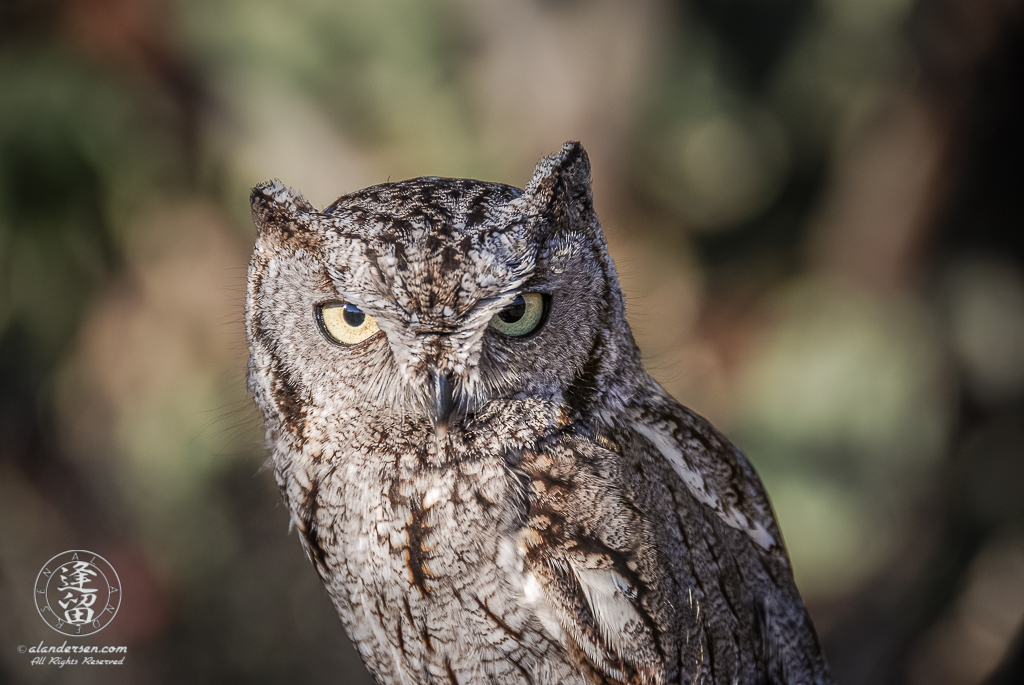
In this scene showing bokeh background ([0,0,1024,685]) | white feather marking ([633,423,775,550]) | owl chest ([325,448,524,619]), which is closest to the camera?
owl chest ([325,448,524,619])

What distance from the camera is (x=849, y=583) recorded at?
234cm

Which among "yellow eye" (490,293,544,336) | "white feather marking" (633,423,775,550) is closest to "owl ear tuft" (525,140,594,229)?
"yellow eye" (490,293,544,336)

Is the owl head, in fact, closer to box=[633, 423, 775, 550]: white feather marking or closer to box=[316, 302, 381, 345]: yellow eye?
box=[316, 302, 381, 345]: yellow eye

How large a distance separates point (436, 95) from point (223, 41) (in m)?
0.66

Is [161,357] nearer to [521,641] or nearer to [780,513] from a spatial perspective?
[521,641]

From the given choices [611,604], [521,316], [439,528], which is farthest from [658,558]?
[521,316]

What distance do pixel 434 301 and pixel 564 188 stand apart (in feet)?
0.91

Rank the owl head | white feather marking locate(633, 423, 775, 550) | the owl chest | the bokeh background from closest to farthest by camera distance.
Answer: the owl head → the owl chest → white feather marking locate(633, 423, 775, 550) → the bokeh background

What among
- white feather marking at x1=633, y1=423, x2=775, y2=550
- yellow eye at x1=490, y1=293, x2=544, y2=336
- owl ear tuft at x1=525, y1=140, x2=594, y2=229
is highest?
owl ear tuft at x1=525, y1=140, x2=594, y2=229

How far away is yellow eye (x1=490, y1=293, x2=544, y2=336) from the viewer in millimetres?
875

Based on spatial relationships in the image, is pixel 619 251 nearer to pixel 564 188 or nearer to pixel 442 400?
pixel 564 188

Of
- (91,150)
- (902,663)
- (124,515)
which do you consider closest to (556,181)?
(91,150)

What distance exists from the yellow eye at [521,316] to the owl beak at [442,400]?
0.36ft

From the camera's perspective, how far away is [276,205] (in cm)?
94
